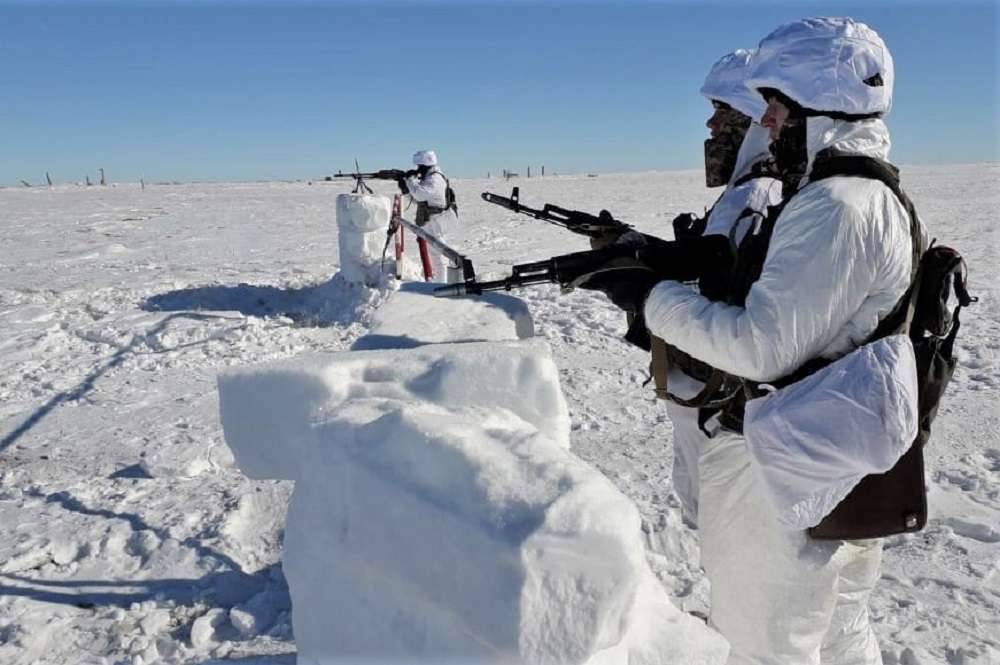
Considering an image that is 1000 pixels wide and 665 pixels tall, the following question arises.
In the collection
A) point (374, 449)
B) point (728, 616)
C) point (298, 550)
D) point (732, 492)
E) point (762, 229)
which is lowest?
point (728, 616)

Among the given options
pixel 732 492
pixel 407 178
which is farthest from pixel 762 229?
pixel 407 178

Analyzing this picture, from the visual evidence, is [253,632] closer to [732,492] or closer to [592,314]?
[732,492]

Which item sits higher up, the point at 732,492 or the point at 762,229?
the point at 762,229

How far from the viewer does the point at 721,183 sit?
118 inches

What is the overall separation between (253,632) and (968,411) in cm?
452

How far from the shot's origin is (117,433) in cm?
502

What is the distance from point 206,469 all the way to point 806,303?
393cm

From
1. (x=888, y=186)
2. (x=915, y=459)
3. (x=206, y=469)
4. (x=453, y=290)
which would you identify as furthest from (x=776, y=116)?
(x=206, y=469)

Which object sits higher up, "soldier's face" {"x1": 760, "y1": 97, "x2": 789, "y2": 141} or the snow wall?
"soldier's face" {"x1": 760, "y1": 97, "x2": 789, "y2": 141}

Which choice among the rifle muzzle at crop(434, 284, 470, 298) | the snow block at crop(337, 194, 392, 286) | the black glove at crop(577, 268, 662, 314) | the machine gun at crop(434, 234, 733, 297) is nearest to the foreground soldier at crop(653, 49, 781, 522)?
the machine gun at crop(434, 234, 733, 297)

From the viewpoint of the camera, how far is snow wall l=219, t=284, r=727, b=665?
3.85 ft

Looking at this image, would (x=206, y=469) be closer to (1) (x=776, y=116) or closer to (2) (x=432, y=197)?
(1) (x=776, y=116)

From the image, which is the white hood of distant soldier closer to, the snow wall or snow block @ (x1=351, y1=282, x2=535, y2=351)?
snow block @ (x1=351, y1=282, x2=535, y2=351)

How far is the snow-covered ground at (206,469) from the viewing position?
292 cm
